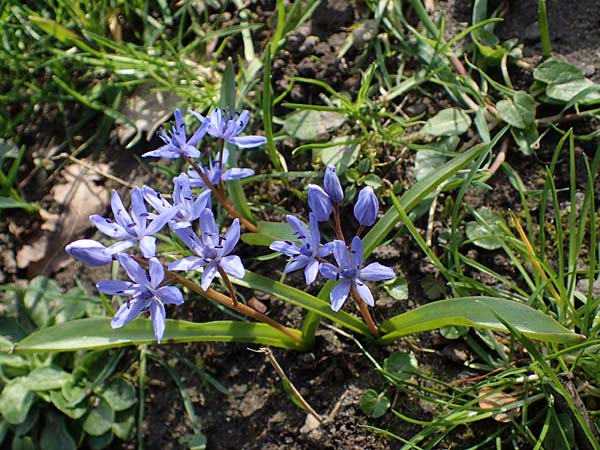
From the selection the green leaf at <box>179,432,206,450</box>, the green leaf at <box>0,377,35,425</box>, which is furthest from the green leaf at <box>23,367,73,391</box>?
the green leaf at <box>179,432,206,450</box>

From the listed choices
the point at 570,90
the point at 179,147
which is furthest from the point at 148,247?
the point at 570,90

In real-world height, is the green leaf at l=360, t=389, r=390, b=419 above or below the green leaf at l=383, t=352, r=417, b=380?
below

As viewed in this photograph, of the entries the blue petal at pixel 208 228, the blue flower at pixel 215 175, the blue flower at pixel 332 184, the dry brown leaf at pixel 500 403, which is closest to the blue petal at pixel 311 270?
the blue flower at pixel 332 184

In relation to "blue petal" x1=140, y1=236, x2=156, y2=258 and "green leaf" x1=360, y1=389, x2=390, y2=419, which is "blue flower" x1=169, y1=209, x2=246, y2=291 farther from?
"green leaf" x1=360, y1=389, x2=390, y2=419

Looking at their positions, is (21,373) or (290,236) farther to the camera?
(21,373)

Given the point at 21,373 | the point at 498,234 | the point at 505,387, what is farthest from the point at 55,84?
the point at 505,387

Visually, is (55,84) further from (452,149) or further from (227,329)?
(452,149)

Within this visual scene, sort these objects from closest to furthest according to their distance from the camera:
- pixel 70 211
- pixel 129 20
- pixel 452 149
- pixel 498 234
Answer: pixel 498 234
pixel 452 149
pixel 70 211
pixel 129 20
